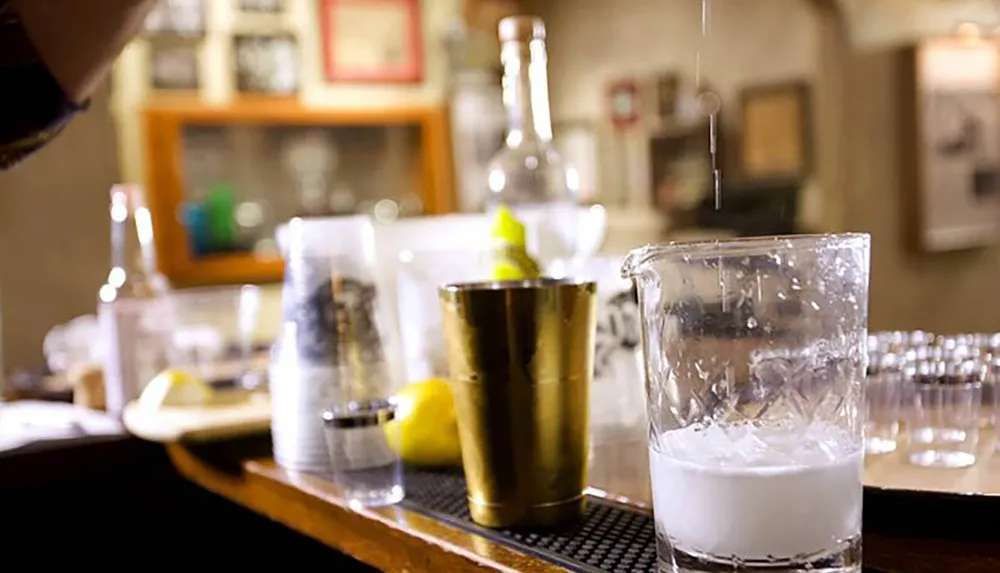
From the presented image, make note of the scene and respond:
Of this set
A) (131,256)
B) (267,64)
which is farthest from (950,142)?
(131,256)

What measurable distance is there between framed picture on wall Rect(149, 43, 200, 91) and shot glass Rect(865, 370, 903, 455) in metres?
3.16

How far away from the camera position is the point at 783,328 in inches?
23.7

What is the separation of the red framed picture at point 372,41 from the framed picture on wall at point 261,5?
0.16 m

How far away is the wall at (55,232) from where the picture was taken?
10.00 feet

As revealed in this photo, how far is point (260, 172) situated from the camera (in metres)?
3.92

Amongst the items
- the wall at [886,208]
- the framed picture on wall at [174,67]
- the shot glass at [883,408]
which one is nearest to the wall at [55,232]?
the framed picture on wall at [174,67]

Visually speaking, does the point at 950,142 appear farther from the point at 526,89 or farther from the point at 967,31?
the point at 526,89

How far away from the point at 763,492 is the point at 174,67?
11.1ft

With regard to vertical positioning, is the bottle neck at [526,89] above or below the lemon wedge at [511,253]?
above

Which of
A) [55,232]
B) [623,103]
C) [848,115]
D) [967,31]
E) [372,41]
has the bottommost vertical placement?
[55,232]

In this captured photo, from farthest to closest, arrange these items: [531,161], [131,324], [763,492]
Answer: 1. [131,324]
2. [531,161]
3. [763,492]

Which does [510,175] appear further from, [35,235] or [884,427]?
[35,235]

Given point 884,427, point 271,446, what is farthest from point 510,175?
point 884,427

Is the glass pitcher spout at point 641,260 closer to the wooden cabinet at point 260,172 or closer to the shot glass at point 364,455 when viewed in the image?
the shot glass at point 364,455
